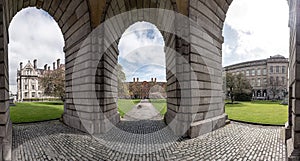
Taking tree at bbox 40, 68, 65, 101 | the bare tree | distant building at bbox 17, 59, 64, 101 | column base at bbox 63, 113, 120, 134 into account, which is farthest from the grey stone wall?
distant building at bbox 17, 59, 64, 101

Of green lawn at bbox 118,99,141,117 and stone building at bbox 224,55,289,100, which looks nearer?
green lawn at bbox 118,99,141,117

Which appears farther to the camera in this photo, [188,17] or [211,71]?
[211,71]

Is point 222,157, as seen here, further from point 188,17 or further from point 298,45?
point 188,17

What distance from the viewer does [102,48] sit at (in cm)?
927

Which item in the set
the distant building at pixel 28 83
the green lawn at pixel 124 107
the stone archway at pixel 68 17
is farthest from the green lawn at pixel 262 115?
the distant building at pixel 28 83

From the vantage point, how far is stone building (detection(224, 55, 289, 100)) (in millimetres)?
57938

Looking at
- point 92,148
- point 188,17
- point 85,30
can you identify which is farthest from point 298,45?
point 85,30

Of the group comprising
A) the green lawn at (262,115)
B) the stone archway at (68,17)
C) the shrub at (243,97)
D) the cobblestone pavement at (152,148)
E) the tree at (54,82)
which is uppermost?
the stone archway at (68,17)

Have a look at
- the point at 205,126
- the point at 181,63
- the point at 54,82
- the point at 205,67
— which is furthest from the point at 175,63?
the point at 54,82

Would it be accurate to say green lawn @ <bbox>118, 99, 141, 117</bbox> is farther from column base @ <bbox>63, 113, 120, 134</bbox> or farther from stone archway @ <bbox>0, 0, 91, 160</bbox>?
stone archway @ <bbox>0, 0, 91, 160</bbox>

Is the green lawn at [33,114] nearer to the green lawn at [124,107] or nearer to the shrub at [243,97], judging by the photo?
the green lawn at [124,107]

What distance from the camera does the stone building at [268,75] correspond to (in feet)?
190

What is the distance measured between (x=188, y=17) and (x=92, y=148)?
692cm

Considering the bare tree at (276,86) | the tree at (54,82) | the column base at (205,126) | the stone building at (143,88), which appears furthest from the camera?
the stone building at (143,88)
